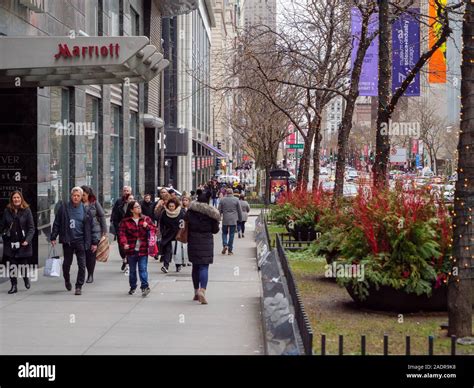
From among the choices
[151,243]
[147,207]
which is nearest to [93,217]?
[151,243]

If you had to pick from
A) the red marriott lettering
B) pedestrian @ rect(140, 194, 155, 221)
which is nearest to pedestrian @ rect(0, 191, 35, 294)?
the red marriott lettering

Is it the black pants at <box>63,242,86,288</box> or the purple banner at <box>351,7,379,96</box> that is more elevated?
the purple banner at <box>351,7,379,96</box>

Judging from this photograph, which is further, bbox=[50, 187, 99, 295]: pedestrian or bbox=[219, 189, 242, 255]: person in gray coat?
bbox=[219, 189, 242, 255]: person in gray coat

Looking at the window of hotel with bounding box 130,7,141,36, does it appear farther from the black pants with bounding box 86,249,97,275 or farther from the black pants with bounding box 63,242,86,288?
the black pants with bounding box 63,242,86,288

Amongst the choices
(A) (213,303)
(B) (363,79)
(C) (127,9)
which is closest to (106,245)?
(A) (213,303)

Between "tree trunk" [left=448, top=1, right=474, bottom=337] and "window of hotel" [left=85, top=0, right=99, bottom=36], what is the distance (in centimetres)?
1494

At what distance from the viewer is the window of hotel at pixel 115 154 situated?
2691 centimetres

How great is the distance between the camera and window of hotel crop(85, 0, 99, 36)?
22.6 m

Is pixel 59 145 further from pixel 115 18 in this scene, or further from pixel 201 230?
pixel 115 18

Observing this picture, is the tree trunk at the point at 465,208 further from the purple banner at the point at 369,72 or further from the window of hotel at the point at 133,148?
the window of hotel at the point at 133,148

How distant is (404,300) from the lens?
10891 mm

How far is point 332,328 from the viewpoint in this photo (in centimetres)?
1000

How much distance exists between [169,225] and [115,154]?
10.6 metres
